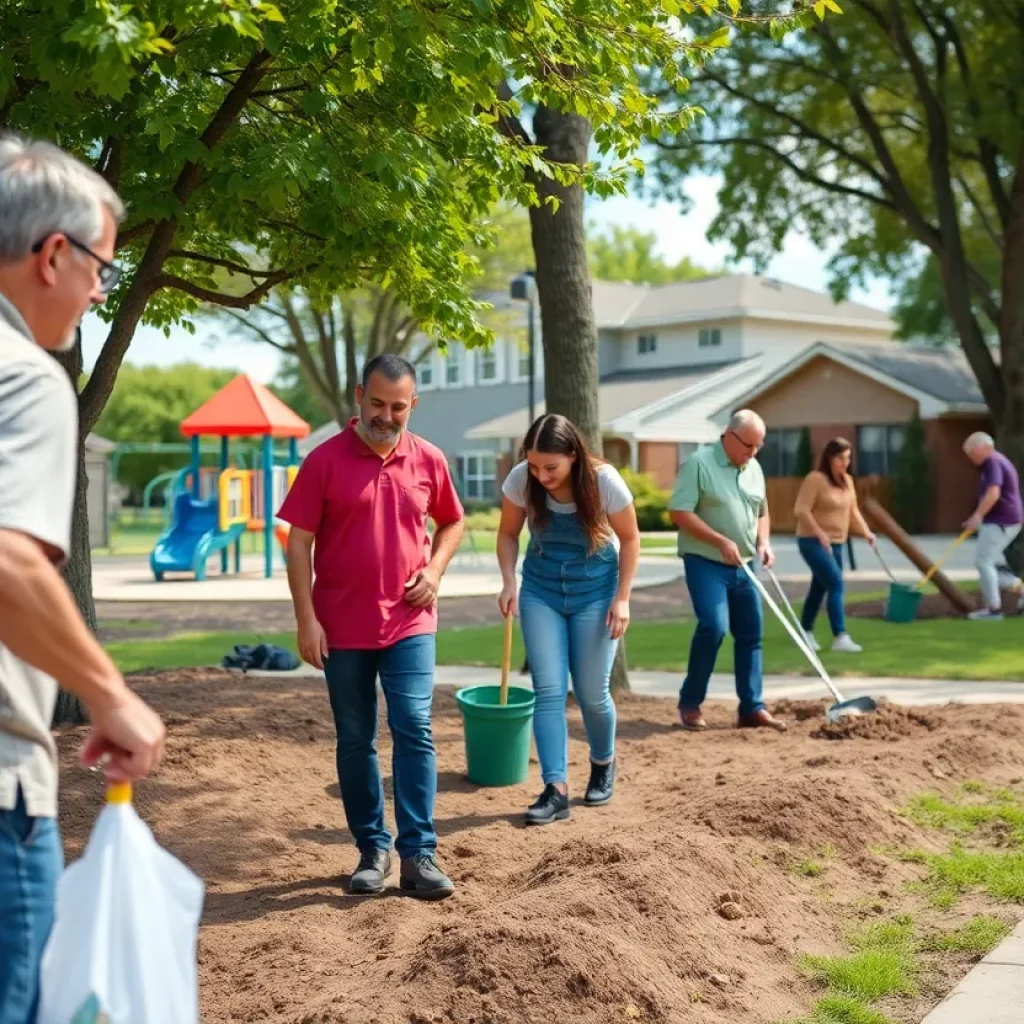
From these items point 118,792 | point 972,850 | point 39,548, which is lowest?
point 972,850

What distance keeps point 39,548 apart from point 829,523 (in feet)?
37.1

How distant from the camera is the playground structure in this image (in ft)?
80.0

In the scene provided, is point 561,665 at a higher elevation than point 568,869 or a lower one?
higher

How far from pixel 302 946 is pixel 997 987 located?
7.32 feet

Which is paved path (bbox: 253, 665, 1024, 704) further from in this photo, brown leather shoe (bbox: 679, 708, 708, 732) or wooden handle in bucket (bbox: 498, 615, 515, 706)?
wooden handle in bucket (bbox: 498, 615, 515, 706)

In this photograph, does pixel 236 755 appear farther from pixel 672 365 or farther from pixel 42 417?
Answer: pixel 672 365

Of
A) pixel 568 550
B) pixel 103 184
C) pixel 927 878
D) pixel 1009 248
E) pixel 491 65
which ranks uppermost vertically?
pixel 1009 248

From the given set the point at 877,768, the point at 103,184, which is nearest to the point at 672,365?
the point at 877,768

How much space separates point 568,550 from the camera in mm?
6832

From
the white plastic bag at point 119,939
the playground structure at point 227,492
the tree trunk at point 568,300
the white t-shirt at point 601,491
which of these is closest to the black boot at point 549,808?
the white t-shirt at point 601,491

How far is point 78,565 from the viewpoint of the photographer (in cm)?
746

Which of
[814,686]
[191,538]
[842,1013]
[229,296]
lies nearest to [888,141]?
[191,538]

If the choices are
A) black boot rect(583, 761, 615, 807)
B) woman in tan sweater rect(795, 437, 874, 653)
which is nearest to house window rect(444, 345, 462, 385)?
woman in tan sweater rect(795, 437, 874, 653)

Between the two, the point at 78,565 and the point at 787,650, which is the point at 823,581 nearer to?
the point at 787,650
